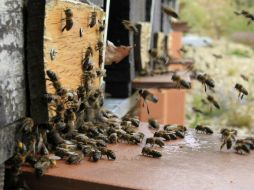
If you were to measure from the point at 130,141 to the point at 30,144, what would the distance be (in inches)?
23.5

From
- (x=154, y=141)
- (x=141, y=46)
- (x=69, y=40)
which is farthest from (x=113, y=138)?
(x=141, y=46)

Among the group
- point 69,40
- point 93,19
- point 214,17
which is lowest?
point 69,40

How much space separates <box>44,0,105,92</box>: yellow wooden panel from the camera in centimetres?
196

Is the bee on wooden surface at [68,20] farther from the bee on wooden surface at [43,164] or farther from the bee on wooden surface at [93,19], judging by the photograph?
the bee on wooden surface at [43,164]

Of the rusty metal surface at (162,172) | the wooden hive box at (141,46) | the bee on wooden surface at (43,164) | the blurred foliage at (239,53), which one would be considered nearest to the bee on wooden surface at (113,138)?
the rusty metal surface at (162,172)

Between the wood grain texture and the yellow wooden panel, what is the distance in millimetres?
110

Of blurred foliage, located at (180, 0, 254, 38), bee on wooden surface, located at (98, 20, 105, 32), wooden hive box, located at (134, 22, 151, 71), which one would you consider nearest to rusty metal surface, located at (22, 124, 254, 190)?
bee on wooden surface, located at (98, 20, 105, 32)

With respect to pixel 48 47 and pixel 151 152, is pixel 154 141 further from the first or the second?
pixel 48 47

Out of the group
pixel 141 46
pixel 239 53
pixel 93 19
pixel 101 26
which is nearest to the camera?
pixel 93 19

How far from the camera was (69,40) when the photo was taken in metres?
2.19

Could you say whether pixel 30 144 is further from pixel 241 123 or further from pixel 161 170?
pixel 241 123

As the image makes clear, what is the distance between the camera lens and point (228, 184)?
177cm

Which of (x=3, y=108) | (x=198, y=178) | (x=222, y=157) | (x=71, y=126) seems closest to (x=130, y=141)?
(x=71, y=126)

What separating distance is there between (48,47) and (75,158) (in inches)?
18.9
